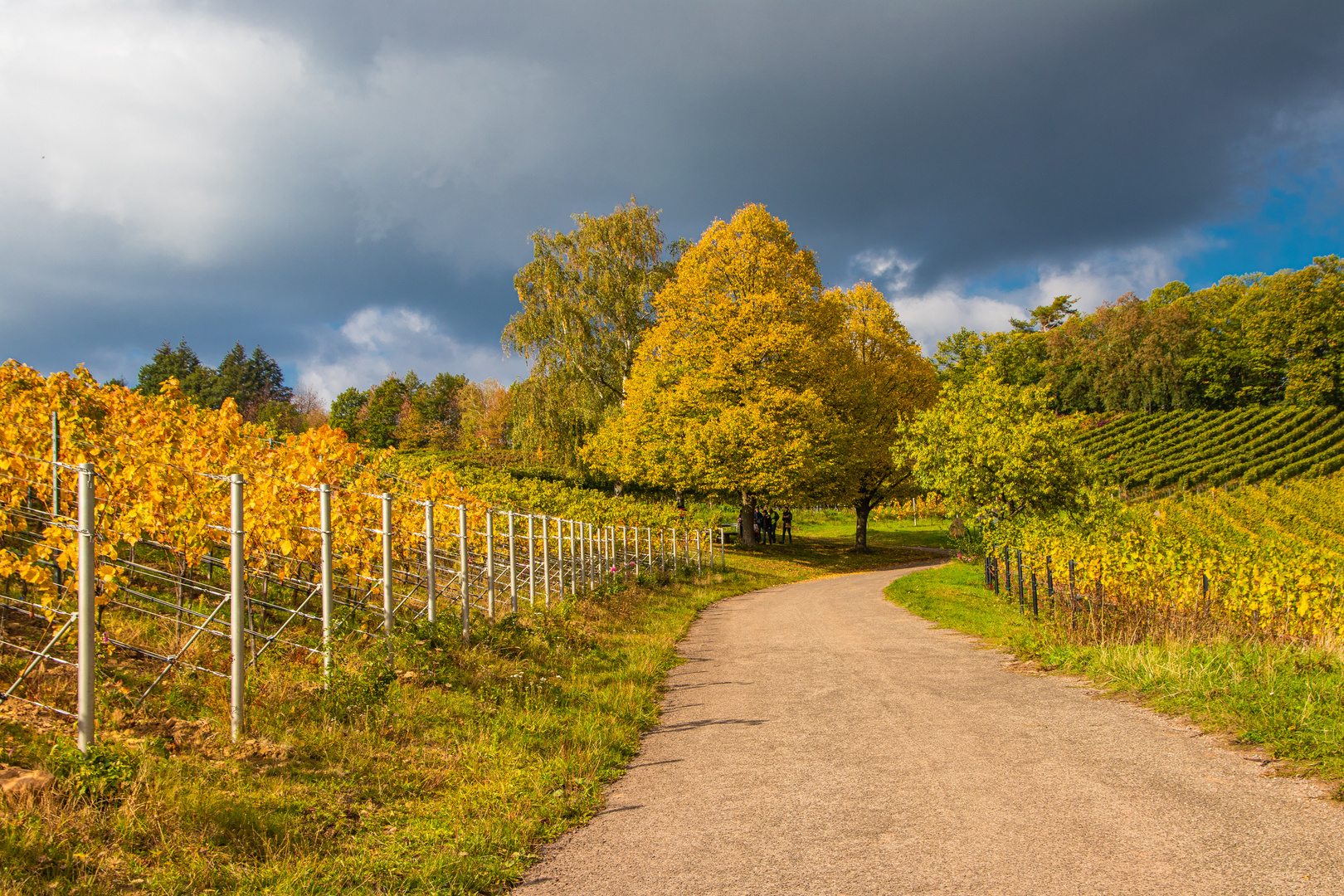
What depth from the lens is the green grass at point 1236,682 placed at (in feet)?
17.5

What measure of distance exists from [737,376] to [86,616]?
24746 millimetres

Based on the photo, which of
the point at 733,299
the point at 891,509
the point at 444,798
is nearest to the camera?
the point at 444,798

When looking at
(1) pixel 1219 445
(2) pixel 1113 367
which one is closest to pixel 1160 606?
(1) pixel 1219 445

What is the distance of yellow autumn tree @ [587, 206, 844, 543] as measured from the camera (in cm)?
2675

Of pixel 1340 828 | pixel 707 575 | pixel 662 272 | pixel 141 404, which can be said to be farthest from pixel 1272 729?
pixel 662 272

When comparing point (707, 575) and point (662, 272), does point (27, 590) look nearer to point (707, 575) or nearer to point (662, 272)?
point (707, 575)

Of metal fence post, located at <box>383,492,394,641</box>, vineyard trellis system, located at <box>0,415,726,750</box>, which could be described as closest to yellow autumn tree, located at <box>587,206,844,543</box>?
vineyard trellis system, located at <box>0,415,726,750</box>

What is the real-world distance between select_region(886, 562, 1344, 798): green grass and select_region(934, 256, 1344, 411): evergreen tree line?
242ft

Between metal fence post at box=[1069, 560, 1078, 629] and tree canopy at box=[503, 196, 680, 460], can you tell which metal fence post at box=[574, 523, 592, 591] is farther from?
tree canopy at box=[503, 196, 680, 460]

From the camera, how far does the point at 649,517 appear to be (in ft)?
73.6

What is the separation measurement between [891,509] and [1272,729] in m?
46.3

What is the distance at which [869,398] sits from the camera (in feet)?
106

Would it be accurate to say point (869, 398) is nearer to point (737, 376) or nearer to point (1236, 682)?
point (737, 376)

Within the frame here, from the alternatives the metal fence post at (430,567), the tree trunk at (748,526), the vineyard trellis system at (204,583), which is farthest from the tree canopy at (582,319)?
the metal fence post at (430,567)
